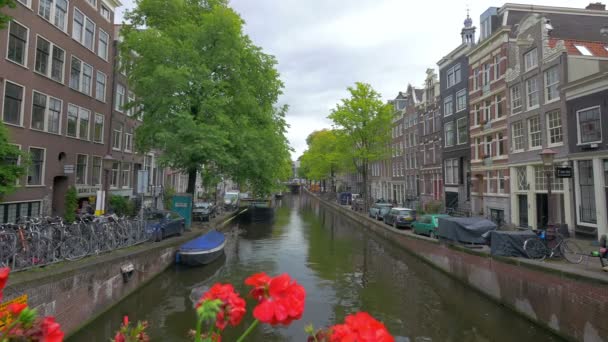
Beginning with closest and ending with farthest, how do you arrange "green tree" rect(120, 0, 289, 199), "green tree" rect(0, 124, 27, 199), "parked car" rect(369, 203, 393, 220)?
"green tree" rect(0, 124, 27, 199)
"green tree" rect(120, 0, 289, 199)
"parked car" rect(369, 203, 393, 220)

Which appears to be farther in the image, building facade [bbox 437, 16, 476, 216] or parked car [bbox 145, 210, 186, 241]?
building facade [bbox 437, 16, 476, 216]

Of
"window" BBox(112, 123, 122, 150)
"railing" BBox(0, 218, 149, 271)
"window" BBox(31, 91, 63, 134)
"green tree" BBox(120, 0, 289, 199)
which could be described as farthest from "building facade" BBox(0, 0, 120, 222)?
"railing" BBox(0, 218, 149, 271)

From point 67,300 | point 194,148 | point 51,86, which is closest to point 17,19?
point 51,86

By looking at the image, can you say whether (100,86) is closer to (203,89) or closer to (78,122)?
(78,122)

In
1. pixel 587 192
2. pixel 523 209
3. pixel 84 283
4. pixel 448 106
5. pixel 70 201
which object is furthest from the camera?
pixel 448 106

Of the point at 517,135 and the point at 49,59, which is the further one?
the point at 517,135

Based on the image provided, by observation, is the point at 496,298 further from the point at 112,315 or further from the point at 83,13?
the point at 83,13

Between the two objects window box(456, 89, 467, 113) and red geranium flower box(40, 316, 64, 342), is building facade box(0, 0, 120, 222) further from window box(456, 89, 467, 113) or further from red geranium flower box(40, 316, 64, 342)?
window box(456, 89, 467, 113)

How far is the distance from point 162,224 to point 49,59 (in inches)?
456

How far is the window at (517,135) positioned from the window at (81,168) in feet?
95.2

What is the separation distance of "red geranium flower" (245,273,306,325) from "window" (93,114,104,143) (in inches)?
1080

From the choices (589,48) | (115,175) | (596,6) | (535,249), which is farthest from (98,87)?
(596,6)

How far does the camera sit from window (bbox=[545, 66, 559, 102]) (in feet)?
65.8

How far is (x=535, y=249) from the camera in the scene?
40.6 ft
